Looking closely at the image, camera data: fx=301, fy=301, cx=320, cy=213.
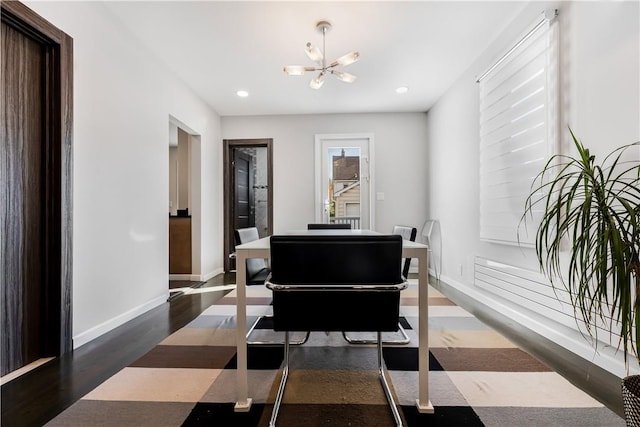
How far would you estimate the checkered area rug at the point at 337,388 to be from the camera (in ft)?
4.02

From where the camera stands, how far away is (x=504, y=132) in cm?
250

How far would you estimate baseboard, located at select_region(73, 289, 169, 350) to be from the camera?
1.97 meters

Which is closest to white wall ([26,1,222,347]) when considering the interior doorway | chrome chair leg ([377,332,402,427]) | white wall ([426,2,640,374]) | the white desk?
the interior doorway

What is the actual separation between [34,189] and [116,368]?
3.75ft

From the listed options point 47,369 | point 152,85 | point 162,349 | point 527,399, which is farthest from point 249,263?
point 152,85

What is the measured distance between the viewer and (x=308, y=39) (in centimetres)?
263

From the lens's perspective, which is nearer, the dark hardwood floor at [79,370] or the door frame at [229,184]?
the dark hardwood floor at [79,370]

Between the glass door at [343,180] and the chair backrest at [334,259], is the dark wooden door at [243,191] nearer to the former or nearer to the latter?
the glass door at [343,180]

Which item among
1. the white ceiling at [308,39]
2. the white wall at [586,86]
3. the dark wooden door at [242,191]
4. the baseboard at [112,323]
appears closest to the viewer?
the white wall at [586,86]

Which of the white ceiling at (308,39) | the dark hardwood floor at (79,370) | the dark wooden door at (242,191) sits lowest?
the dark hardwood floor at (79,370)

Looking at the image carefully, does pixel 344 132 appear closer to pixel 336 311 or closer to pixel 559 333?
pixel 559 333

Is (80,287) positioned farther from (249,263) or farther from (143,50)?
(143,50)

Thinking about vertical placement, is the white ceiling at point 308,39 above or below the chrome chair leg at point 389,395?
above

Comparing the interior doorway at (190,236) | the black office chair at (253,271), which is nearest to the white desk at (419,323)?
the black office chair at (253,271)
